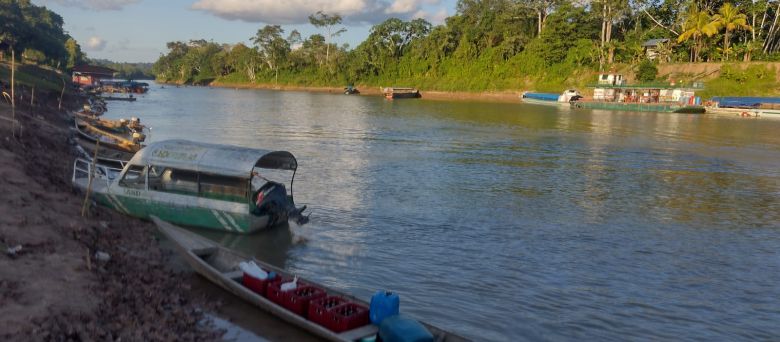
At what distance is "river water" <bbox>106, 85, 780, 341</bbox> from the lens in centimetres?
1241

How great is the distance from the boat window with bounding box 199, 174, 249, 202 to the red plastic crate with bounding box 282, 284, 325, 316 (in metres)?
6.19

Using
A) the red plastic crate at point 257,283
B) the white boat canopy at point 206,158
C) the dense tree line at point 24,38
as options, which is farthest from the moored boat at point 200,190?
the dense tree line at point 24,38

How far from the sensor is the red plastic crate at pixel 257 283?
11227 millimetres

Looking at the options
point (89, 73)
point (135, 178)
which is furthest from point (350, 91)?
point (135, 178)

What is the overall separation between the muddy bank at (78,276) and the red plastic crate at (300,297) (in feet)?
4.55

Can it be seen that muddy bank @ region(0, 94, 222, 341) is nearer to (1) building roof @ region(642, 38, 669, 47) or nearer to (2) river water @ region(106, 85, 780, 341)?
(2) river water @ region(106, 85, 780, 341)

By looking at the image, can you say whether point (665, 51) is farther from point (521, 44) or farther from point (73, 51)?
point (73, 51)

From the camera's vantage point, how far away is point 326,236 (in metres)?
17.2

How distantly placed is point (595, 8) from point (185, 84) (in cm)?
13947

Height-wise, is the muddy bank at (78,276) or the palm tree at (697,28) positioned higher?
the palm tree at (697,28)

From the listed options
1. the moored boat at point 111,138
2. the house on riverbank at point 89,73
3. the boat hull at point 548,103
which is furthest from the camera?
the house on riverbank at point 89,73

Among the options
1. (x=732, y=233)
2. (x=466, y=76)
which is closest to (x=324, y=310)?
(x=732, y=233)

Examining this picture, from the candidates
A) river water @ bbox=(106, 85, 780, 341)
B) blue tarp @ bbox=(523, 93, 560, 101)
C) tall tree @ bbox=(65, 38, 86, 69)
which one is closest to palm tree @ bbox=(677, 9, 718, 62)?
blue tarp @ bbox=(523, 93, 560, 101)

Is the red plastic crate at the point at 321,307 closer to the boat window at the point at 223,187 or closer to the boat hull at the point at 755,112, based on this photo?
the boat window at the point at 223,187
